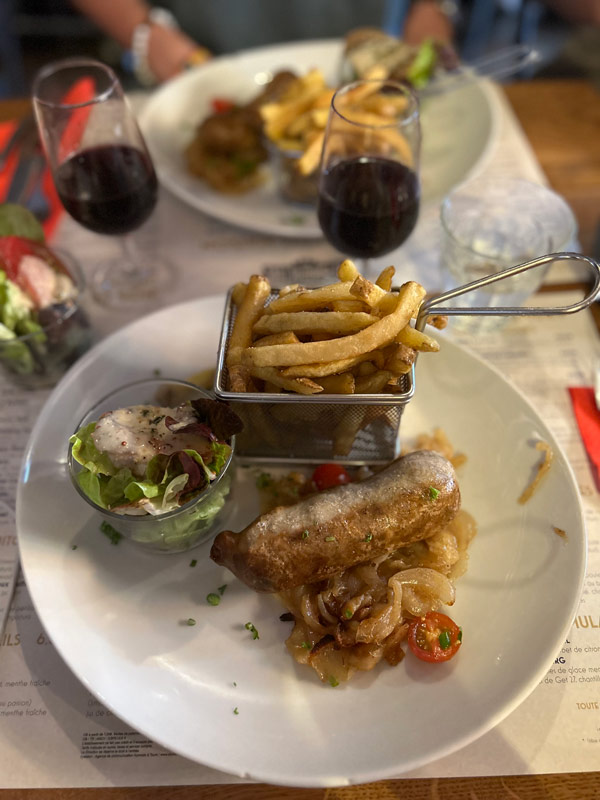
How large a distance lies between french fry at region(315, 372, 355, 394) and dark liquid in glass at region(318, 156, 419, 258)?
68 cm

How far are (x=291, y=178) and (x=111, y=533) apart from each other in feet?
6.43

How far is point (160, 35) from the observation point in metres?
4.07

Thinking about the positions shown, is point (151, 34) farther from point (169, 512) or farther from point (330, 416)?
point (169, 512)

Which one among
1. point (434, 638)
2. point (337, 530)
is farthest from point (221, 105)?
point (434, 638)

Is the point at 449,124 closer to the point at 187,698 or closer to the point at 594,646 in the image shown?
the point at 594,646

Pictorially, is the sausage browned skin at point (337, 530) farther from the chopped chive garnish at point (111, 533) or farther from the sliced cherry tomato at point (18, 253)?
the sliced cherry tomato at point (18, 253)

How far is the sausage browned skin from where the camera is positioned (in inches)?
65.4

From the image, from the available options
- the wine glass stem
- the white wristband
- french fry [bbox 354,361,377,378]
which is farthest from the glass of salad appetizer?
the white wristband

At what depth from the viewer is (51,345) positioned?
2258 millimetres

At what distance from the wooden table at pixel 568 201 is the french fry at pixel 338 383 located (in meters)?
1.08

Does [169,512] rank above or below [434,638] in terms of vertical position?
above

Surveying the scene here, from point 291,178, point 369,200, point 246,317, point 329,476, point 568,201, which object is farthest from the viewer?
point 568,201

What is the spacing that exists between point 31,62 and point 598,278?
7.47m

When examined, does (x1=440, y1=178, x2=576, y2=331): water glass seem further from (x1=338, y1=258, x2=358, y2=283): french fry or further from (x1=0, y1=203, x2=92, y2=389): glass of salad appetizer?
(x1=0, y1=203, x2=92, y2=389): glass of salad appetizer
